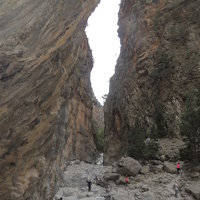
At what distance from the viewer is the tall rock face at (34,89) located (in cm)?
823

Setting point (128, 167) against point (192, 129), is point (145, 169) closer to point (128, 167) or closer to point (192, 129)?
point (128, 167)

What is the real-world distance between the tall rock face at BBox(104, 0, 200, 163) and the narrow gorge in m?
0.10

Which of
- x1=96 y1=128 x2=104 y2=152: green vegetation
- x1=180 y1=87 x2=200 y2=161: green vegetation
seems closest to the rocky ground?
x1=180 y1=87 x2=200 y2=161: green vegetation

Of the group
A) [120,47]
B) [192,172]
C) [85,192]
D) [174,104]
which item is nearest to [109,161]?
[174,104]

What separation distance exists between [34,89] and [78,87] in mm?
31210

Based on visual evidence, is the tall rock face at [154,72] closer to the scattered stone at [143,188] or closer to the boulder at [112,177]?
the boulder at [112,177]

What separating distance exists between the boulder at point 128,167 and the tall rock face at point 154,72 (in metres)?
4.59

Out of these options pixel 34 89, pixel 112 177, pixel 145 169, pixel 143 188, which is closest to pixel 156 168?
pixel 145 169

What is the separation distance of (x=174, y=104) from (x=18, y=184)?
19.2 meters

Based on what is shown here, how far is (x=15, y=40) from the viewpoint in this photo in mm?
11180

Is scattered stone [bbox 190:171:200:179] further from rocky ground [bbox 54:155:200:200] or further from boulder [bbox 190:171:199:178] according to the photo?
rocky ground [bbox 54:155:200:200]

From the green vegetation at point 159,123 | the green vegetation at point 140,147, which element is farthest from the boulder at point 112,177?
the green vegetation at point 159,123

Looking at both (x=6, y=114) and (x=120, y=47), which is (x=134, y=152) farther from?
(x=120, y=47)

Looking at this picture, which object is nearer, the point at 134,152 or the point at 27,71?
the point at 27,71
